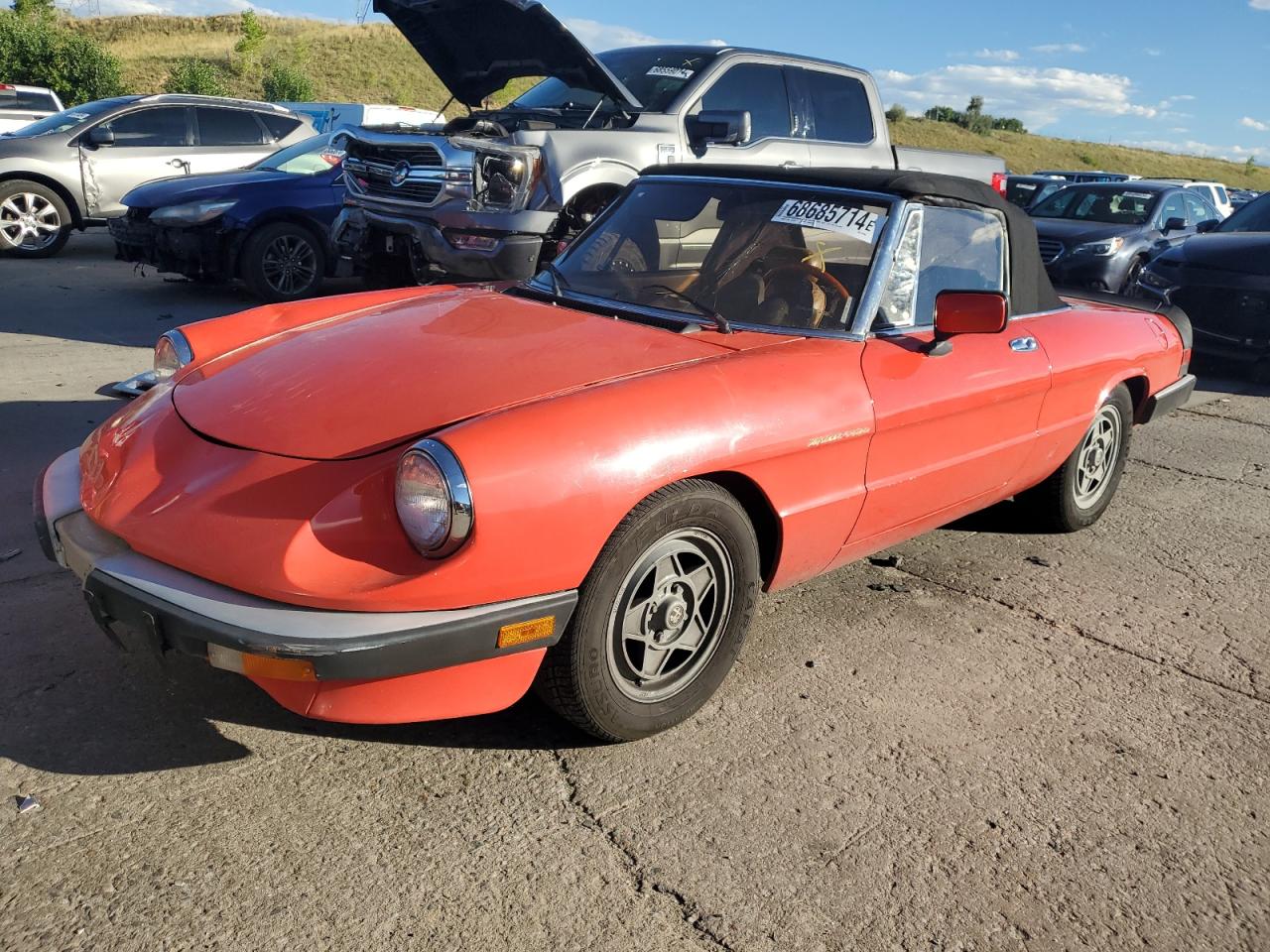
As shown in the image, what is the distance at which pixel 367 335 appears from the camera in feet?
10.8

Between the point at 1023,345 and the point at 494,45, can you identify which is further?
the point at 494,45

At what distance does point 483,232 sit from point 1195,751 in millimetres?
5074

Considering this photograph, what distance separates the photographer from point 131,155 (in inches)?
448

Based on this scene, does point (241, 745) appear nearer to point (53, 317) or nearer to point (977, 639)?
point (977, 639)

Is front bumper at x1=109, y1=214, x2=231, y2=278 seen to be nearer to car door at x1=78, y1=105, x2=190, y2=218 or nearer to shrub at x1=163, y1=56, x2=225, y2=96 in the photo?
car door at x1=78, y1=105, x2=190, y2=218

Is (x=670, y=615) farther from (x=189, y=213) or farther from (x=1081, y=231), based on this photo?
(x=1081, y=231)

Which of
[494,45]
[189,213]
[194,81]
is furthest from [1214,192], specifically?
[194,81]

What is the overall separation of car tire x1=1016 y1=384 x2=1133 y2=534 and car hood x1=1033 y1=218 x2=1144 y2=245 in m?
7.03

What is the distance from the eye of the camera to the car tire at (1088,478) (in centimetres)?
455

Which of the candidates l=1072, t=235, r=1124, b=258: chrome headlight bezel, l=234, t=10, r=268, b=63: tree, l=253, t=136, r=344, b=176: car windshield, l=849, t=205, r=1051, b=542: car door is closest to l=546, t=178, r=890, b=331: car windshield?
l=849, t=205, r=1051, b=542: car door

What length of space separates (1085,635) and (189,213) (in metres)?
7.51

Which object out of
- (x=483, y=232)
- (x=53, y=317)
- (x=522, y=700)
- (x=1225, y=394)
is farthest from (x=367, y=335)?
(x=1225, y=394)

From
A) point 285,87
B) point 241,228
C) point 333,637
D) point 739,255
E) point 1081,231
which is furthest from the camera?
point 285,87

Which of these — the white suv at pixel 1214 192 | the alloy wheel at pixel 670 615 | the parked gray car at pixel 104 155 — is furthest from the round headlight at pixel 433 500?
the white suv at pixel 1214 192
